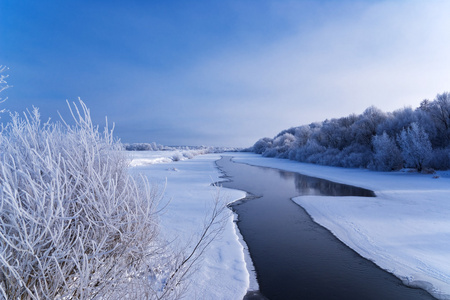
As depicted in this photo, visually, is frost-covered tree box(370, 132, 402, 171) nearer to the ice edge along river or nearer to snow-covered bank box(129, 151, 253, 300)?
the ice edge along river

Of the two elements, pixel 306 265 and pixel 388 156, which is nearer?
pixel 306 265

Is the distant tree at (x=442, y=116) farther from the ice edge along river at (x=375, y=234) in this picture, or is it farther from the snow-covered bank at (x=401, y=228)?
the ice edge along river at (x=375, y=234)

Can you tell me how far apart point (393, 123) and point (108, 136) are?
29.6 metres

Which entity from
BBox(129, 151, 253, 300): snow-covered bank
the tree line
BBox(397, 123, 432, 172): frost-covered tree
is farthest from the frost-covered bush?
the tree line

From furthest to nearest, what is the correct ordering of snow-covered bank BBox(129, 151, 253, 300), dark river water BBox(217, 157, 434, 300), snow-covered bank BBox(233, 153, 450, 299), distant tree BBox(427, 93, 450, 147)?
distant tree BBox(427, 93, 450, 147) < snow-covered bank BBox(233, 153, 450, 299) < dark river water BBox(217, 157, 434, 300) < snow-covered bank BBox(129, 151, 253, 300)

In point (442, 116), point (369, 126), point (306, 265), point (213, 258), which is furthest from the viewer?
point (369, 126)

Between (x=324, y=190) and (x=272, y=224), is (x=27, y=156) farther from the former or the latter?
(x=324, y=190)

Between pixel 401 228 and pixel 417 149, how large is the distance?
14751 millimetres

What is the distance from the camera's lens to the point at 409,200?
33.3 feet

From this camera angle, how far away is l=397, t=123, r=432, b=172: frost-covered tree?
18109 mm

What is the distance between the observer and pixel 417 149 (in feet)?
60.0

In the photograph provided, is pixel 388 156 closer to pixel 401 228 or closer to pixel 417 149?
pixel 417 149

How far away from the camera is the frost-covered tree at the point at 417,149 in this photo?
713 inches

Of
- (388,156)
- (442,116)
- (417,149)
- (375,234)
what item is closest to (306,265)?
(375,234)
